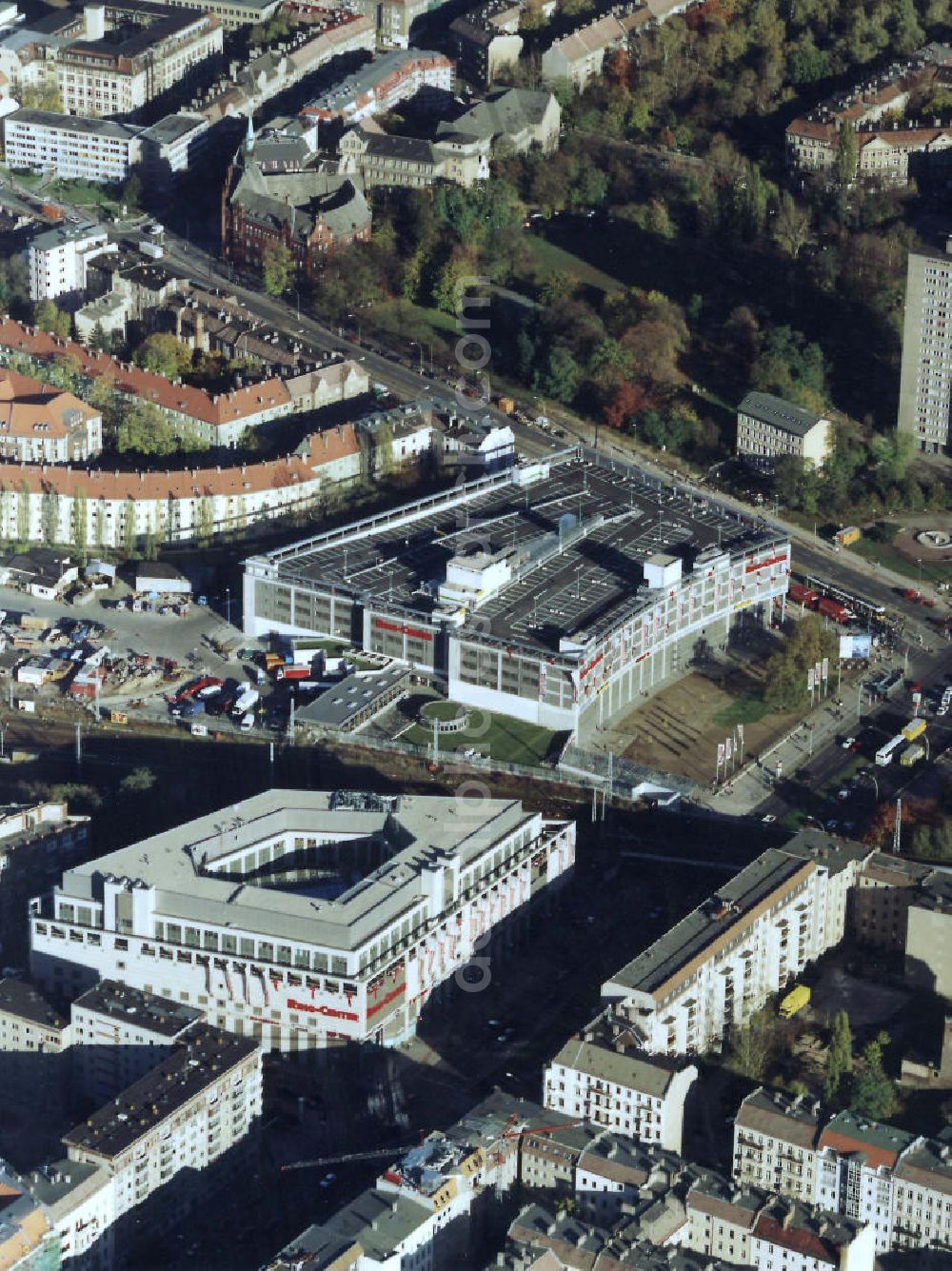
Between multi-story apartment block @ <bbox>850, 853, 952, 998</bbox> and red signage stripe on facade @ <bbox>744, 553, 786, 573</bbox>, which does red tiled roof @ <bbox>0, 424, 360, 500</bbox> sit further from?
multi-story apartment block @ <bbox>850, 853, 952, 998</bbox>

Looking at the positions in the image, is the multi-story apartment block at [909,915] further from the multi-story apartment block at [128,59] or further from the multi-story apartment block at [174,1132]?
the multi-story apartment block at [128,59]

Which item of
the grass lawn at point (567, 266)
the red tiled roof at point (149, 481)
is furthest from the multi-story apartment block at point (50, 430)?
the grass lawn at point (567, 266)

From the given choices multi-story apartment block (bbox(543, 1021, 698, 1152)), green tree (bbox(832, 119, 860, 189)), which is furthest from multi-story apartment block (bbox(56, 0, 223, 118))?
multi-story apartment block (bbox(543, 1021, 698, 1152))

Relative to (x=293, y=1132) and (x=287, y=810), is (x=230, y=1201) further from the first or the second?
(x=287, y=810)

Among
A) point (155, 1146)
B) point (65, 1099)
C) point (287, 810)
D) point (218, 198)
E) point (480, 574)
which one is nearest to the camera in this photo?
point (155, 1146)

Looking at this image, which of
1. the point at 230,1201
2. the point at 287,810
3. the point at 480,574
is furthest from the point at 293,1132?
Answer: the point at 480,574

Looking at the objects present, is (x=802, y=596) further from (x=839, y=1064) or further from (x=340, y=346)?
(x=839, y=1064)
